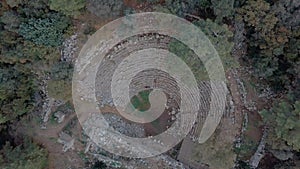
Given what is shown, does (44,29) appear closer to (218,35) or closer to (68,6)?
(68,6)

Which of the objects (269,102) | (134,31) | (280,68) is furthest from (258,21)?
(134,31)

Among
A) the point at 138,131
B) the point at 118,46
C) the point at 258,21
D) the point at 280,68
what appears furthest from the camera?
the point at 138,131

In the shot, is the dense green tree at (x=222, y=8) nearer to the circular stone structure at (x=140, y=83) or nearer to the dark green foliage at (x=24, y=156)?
the circular stone structure at (x=140, y=83)

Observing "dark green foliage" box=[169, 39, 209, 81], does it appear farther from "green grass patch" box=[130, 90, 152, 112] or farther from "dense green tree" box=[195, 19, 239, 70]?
"green grass patch" box=[130, 90, 152, 112]

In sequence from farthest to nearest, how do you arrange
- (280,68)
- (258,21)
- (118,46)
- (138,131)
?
(138,131) → (118,46) → (280,68) → (258,21)

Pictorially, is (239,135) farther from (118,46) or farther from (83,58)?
(83,58)

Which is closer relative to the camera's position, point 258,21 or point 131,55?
point 258,21
